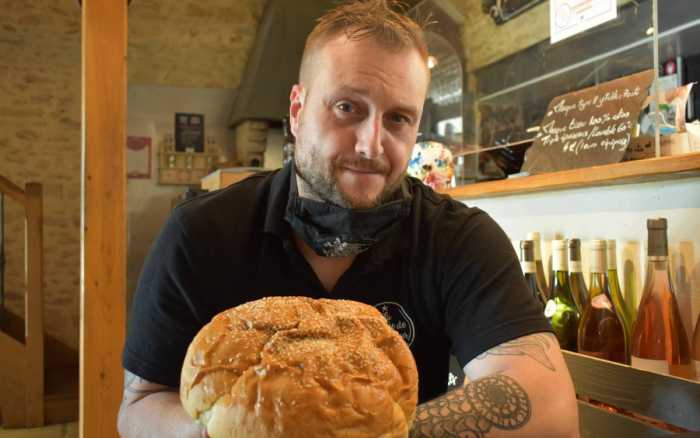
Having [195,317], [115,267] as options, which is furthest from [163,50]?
[195,317]

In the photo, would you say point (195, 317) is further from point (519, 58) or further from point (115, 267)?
point (519, 58)

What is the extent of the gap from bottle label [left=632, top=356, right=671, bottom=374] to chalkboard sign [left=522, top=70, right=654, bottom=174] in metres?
0.53

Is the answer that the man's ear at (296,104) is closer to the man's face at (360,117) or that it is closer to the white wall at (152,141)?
the man's face at (360,117)

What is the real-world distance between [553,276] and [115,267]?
180 centimetres

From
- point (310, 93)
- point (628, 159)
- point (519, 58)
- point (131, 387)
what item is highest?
point (519, 58)

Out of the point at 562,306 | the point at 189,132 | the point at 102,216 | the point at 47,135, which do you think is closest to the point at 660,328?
the point at 562,306

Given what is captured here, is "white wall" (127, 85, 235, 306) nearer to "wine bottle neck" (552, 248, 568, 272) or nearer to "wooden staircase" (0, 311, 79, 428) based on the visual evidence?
"wooden staircase" (0, 311, 79, 428)

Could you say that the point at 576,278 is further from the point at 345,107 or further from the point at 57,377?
the point at 57,377

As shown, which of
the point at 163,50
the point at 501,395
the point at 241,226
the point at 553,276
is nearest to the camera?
the point at 501,395

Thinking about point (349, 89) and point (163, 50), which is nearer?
point (349, 89)

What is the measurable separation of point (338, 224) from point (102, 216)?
1.65 m

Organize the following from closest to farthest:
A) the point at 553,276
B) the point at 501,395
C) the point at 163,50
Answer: the point at 501,395 → the point at 553,276 → the point at 163,50

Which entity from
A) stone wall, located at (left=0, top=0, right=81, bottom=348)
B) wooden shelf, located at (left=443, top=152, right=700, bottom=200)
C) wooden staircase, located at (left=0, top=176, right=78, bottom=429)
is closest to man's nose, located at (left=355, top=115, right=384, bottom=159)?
→ wooden shelf, located at (left=443, top=152, right=700, bottom=200)

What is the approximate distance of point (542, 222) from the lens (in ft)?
6.76
